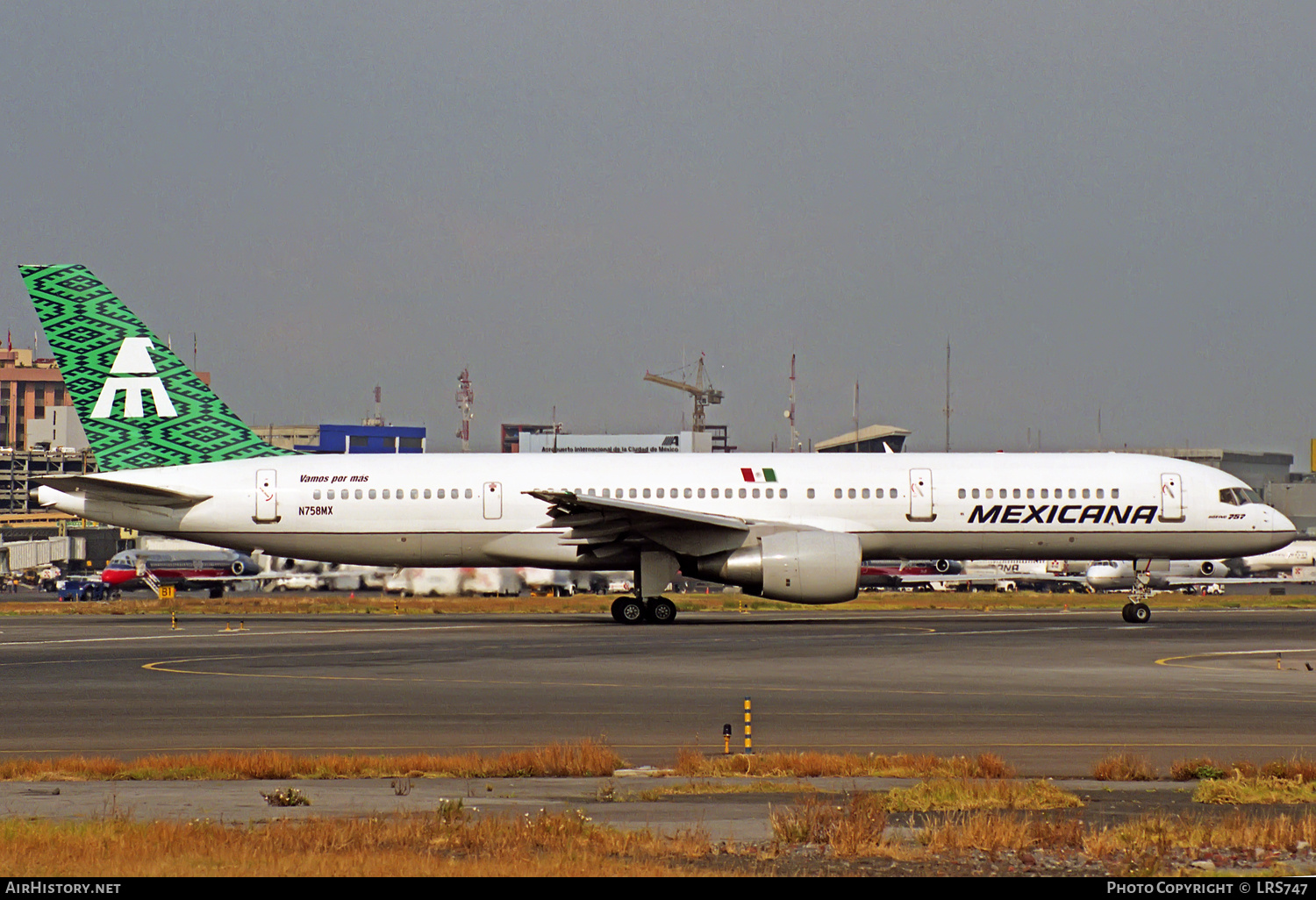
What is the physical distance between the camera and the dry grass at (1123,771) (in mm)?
14586

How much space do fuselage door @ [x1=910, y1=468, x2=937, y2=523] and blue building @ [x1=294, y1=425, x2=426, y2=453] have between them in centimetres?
12206

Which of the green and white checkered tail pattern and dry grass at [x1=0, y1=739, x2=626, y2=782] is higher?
the green and white checkered tail pattern

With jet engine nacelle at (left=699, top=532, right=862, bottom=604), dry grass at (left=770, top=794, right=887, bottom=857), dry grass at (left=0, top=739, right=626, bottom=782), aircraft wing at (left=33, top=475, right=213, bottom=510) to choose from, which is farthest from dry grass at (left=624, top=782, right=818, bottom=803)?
aircraft wing at (left=33, top=475, right=213, bottom=510)

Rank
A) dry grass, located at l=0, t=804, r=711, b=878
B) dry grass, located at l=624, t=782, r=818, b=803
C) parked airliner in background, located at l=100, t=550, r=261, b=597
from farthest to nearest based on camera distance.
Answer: parked airliner in background, located at l=100, t=550, r=261, b=597 → dry grass, located at l=624, t=782, r=818, b=803 → dry grass, located at l=0, t=804, r=711, b=878

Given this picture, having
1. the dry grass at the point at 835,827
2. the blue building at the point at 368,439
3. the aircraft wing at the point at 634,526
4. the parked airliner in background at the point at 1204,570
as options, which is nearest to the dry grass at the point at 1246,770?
the dry grass at the point at 835,827

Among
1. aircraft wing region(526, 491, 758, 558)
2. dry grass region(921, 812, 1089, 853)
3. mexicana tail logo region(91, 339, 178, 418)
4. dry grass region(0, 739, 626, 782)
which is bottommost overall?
dry grass region(0, 739, 626, 782)

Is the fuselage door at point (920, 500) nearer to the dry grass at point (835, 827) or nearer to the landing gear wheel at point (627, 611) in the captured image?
the landing gear wheel at point (627, 611)

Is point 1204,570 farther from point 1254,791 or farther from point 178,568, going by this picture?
point 1254,791

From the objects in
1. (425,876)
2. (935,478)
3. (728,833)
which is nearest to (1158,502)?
(935,478)

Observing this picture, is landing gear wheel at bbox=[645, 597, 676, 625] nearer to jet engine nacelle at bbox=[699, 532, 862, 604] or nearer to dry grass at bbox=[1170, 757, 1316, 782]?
jet engine nacelle at bbox=[699, 532, 862, 604]

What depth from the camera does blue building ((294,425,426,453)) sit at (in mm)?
168250

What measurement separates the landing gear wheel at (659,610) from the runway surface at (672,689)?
108cm

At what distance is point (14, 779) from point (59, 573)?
90.2m

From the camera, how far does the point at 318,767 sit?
15109mm
